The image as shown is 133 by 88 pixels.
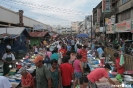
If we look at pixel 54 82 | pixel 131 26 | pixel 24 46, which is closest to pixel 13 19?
pixel 24 46

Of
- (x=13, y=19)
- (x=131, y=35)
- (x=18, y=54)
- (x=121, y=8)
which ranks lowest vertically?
(x=18, y=54)

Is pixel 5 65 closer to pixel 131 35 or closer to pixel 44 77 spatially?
pixel 44 77

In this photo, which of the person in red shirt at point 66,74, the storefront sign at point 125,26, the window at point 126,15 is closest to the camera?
the person in red shirt at point 66,74

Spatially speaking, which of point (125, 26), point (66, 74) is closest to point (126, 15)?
point (125, 26)

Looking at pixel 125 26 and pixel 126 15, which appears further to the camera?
pixel 126 15

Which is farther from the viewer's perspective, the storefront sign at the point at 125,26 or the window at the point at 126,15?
the window at the point at 126,15

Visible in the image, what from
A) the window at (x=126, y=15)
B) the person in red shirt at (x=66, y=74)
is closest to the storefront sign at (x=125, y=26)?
the window at (x=126, y=15)

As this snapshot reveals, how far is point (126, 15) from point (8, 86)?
26.9 m

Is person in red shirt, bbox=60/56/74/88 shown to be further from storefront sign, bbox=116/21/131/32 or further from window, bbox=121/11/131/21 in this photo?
window, bbox=121/11/131/21

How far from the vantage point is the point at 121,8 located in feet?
99.1

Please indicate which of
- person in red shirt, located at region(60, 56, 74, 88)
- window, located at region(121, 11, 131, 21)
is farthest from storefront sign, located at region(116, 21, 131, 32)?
person in red shirt, located at region(60, 56, 74, 88)

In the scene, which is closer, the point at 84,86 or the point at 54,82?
the point at 84,86

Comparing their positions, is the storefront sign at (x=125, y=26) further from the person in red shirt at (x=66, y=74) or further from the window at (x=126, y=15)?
the person in red shirt at (x=66, y=74)

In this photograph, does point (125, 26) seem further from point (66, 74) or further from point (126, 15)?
point (66, 74)
